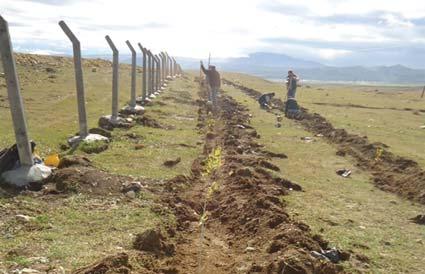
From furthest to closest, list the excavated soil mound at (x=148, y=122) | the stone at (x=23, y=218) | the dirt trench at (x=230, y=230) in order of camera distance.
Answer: the excavated soil mound at (x=148, y=122) < the stone at (x=23, y=218) < the dirt trench at (x=230, y=230)

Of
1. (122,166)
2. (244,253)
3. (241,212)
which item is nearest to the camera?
(244,253)

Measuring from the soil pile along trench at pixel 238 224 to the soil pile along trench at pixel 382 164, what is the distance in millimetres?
2705

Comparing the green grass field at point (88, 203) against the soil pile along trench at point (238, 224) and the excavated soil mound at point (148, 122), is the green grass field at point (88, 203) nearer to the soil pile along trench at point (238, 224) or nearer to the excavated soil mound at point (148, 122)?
the excavated soil mound at point (148, 122)

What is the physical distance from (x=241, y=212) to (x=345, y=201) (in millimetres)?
2893

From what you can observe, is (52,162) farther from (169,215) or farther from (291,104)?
(291,104)

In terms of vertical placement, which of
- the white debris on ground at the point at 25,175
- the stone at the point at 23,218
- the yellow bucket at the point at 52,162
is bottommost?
the stone at the point at 23,218

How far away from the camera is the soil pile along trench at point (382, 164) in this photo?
41.9 ft

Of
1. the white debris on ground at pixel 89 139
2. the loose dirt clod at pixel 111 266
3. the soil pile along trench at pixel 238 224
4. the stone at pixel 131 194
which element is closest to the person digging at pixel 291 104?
the soil pile along trench at pixel 238 224

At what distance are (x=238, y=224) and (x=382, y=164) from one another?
8.17m

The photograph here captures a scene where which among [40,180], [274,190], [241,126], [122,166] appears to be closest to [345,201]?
[274,190]

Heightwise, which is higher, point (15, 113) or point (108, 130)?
point (15, 113)

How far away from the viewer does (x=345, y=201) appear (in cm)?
1135

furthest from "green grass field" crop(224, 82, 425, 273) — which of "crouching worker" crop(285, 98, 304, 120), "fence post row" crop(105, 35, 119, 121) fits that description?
"crouching worker" crop(285, 98, 304, 120)

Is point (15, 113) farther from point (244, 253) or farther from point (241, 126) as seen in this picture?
point (241, 126)
